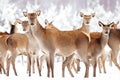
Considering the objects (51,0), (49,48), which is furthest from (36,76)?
(51,0)

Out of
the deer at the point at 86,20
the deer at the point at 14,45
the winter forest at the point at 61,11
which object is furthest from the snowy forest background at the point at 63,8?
the deer at the point at 86,20

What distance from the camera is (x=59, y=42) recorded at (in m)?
5.07

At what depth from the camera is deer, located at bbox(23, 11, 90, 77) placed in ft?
16.4

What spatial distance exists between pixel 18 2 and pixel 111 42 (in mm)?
5700

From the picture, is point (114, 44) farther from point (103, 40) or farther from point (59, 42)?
point (59, 42)

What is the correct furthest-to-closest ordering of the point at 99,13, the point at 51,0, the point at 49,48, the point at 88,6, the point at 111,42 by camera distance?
1. the point at 51,0
2. the point at 88,6
3. the point at 99,13
4. the point at 111,42
5. the point at 49,48

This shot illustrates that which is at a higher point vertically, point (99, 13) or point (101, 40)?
point (101, 40)

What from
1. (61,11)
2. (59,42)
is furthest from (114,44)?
(61,11)

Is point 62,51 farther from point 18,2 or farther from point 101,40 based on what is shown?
point 18,2

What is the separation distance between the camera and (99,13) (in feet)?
30.9

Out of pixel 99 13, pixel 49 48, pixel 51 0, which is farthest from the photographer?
pixel 51 0

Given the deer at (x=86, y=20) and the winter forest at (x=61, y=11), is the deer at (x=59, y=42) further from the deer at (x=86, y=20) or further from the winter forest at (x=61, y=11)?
the winter forest at (x=61, y=11)

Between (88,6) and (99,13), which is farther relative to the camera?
(88,6)

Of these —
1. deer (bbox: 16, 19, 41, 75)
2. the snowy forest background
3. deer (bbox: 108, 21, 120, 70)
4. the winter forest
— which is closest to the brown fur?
deer (bbox: 108, 21, 120, 70)
